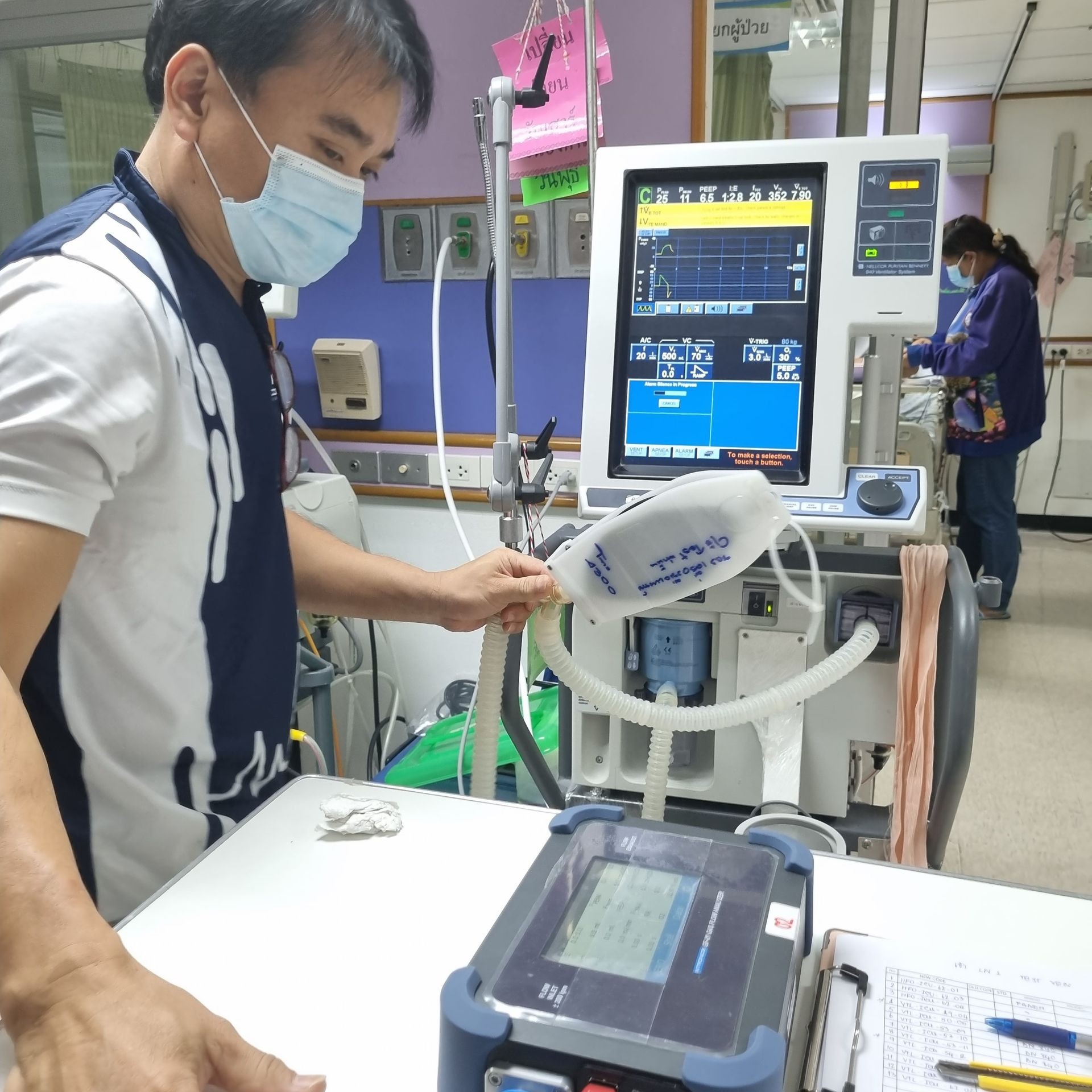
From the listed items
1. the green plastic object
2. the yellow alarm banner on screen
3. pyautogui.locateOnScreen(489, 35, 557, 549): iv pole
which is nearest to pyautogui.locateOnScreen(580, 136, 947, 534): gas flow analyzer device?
the yellow alarm banner on screen

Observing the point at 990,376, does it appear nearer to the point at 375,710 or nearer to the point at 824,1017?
the point at 375,710

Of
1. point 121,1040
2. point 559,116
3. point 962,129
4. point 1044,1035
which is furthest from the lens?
point 962,129

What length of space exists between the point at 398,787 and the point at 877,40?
509 cm

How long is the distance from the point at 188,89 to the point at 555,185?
784mm

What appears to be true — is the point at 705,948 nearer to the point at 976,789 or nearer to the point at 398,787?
the point at 398,787

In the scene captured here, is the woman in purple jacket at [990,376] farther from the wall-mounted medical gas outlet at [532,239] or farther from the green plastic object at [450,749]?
the green plastic object at [450,749]

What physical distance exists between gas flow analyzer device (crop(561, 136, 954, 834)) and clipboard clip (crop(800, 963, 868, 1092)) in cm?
47

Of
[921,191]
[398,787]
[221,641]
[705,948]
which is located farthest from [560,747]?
[921,191]

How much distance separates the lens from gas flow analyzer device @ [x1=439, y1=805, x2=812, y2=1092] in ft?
1.77

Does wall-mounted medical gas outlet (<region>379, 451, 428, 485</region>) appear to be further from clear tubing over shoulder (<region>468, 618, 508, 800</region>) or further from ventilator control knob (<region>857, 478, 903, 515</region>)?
ventilator control knob (<region>857, 478, 903, 515</region>)

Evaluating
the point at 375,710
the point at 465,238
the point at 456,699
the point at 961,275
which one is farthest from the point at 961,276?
the point at 375,710

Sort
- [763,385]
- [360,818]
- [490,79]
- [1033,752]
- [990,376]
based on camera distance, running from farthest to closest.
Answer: [990,376] < [1033,752] < [490,79] < [763,385] < [360,818]

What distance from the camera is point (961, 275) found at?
4020 mm

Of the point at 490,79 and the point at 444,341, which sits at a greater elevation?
the point at 490,79
